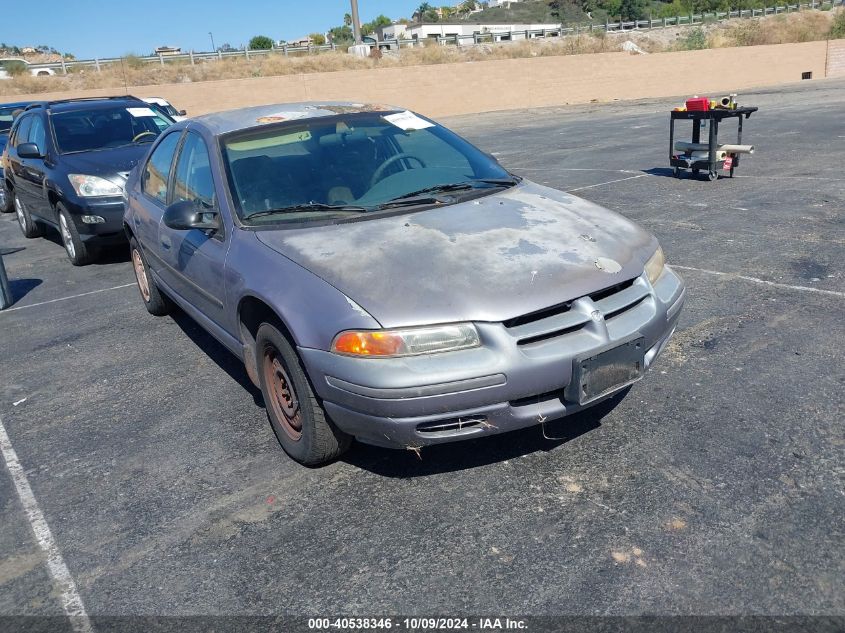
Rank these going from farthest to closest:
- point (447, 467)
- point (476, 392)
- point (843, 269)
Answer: point (843, 269), point (447, 467), point (476, 392)

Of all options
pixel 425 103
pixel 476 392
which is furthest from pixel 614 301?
pixel 425 103

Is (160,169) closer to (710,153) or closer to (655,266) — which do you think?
(655,266)

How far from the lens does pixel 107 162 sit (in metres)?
8.16

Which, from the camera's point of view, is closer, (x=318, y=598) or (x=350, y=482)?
(x=318, y=598)

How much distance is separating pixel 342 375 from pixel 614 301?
123cm

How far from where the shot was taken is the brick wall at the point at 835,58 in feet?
143

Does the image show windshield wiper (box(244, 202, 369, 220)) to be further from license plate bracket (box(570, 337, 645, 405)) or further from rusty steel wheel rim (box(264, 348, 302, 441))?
license plate bracket (box(570, 337, 645, 405))

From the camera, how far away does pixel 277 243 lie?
3.53 meters

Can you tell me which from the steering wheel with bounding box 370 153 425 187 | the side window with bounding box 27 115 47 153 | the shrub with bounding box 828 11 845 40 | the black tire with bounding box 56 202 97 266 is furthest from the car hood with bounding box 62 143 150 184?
the shrub with bounding box 828 11 845 40

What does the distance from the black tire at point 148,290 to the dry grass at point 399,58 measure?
96.3 ft

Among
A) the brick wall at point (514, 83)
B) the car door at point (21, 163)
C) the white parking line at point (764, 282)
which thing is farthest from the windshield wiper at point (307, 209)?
the brick wall at point (514, 83)

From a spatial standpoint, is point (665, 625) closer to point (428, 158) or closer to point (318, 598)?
point (318, 598)

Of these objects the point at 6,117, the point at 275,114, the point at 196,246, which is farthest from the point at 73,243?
the point at 6,117

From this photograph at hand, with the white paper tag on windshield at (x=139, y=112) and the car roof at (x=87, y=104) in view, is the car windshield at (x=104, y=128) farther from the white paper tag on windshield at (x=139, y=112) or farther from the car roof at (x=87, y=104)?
the car roof at (x=87, y=104)
